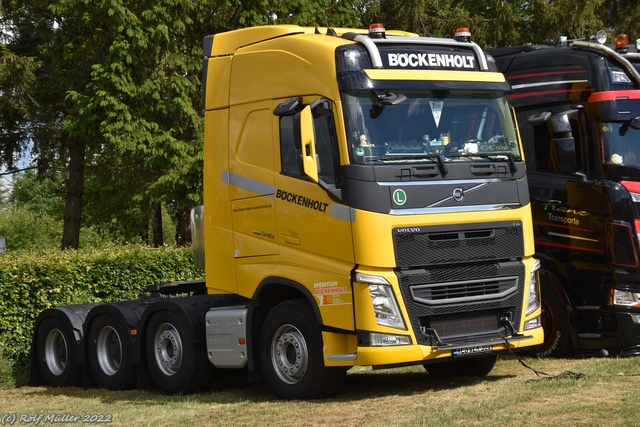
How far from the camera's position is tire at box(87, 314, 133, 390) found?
1248 centimetres

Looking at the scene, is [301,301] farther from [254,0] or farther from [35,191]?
[35,191]

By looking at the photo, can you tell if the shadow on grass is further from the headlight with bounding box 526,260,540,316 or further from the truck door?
the truck door

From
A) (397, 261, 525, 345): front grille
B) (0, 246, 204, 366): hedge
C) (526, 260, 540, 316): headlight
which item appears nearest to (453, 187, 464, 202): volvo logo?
(397, 261, 525, 345): front grille

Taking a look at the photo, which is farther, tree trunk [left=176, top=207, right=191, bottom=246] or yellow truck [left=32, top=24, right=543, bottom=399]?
tree trunk [left=176, top=207, right=191, bottom=246]

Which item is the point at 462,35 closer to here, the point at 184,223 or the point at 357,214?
Result: the point at 357,214

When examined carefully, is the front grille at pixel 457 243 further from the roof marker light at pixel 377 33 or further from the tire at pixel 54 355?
the tire at pixel 54 355

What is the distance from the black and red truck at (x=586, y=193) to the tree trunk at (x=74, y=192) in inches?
804

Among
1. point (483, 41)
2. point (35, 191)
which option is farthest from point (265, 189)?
point (35, 191)

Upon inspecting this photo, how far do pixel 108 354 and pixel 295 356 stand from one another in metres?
3.44

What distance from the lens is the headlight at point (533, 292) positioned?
10570 mm

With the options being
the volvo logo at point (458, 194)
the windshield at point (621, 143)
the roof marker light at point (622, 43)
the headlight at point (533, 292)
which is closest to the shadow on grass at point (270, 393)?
the headlight at point (533, 292)

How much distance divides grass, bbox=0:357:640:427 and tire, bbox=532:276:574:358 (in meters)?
0.28

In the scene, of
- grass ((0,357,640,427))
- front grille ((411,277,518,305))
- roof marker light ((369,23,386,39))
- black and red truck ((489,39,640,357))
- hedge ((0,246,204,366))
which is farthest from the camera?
hedge ((0,246,204,366))

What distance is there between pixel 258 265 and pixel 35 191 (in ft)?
236
